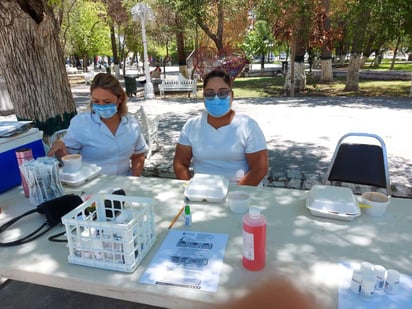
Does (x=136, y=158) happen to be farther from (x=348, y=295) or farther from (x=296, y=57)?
(x=296, y=57)

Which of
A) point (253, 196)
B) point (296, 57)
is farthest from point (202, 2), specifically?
point (253, 196)

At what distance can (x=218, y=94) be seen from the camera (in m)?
2.34

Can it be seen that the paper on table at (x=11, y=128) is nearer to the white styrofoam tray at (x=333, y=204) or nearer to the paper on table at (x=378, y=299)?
the white styrofoam tray at (x=333, y=204)

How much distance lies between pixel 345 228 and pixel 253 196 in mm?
528

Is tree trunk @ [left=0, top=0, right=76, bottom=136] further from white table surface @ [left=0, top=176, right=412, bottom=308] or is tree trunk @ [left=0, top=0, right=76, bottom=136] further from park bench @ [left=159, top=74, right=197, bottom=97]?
park bench @ [left=159, top=74, right=197, bottom=97]

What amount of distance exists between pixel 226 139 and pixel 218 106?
0.24 meters

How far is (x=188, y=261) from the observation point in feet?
4.21

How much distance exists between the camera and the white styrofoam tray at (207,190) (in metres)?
1.79

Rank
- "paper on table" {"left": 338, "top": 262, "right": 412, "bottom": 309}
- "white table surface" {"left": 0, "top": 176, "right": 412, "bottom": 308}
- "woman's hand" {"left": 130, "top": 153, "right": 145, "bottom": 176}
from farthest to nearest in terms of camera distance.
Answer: "woman's hand" {"left": 130, "top": 153, "right": 145, "bottom": 176} < "white table surface" {"left": 0, "top": 176, "right": 412, "bottom": 308} < "paper on table" {"left": 338, "top": 262, "right": 412, "bottom": 309}

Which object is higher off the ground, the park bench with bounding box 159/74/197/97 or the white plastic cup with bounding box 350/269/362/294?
the white plastic cup with bounding box 350/269/362/294

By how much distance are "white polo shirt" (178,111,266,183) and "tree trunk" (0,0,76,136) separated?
1698 mm

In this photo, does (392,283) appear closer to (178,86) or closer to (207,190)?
(207,190)

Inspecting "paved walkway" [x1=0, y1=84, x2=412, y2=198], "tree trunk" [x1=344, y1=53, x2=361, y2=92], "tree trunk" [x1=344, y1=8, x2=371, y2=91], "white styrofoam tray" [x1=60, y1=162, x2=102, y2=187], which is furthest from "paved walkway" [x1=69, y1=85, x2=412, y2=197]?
"tree trunk" [x1=344, y1=53, x2=361, y2=92]

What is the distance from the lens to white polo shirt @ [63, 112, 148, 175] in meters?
2.58
